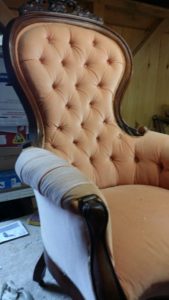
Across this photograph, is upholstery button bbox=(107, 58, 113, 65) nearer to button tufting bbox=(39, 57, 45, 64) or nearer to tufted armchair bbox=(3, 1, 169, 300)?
tufted armchair bbox=(3, 1, 169, 300)

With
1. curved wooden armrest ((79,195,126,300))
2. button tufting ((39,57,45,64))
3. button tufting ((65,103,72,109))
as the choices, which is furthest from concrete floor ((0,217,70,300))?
button tufting ((39,57,45,64))

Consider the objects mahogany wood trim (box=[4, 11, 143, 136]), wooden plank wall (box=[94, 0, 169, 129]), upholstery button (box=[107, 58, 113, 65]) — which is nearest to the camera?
mahogany wood trim (box=[4, 11, 143, 136])

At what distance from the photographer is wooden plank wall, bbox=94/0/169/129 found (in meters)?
2.11

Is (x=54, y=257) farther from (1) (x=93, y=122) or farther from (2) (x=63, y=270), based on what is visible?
(1) (x=93, y=122)

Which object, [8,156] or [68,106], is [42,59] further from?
[8,156]

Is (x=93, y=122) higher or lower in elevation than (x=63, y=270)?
higher

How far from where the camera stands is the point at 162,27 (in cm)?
231

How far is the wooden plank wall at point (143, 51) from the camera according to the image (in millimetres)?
2107

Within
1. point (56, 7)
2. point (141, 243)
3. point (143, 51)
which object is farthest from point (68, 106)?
point (143, 51)

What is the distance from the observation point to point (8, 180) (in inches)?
68.7

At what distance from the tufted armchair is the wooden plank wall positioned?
94cm

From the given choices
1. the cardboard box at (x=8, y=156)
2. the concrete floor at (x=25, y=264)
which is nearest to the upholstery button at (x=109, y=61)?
the cardboard box at (x=8, y=156)

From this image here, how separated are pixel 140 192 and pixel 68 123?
1.36 feet

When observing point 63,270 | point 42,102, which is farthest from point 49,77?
point 63,270
